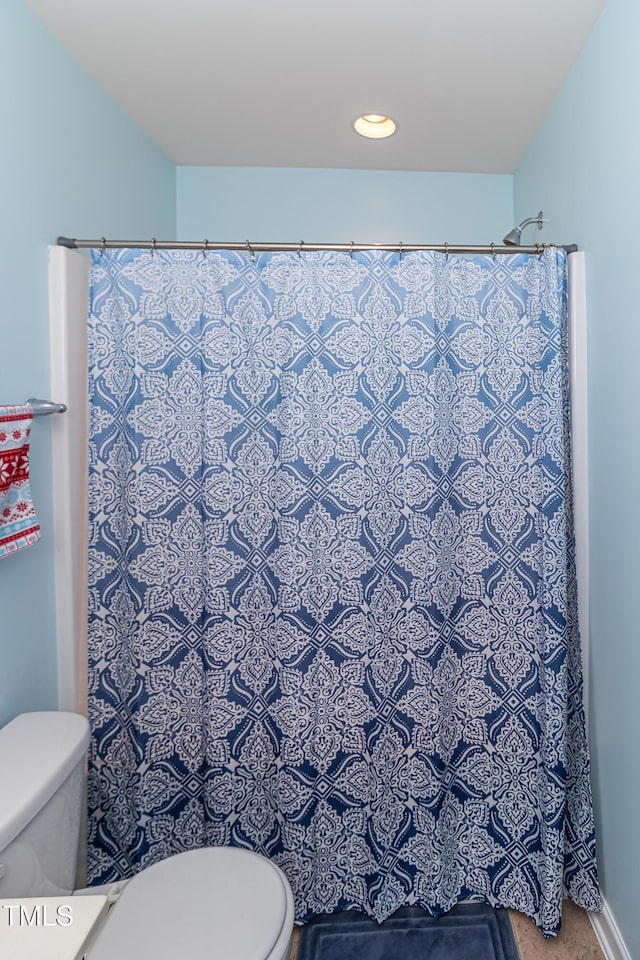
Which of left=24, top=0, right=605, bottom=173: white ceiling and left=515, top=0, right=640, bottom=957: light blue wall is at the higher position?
left=24, top=0, right=605, bottom=173: white ceiling

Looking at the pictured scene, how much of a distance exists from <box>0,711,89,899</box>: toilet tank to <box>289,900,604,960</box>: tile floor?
28.5 inches

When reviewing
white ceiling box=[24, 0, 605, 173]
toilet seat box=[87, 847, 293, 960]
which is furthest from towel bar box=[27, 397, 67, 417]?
toilet seat box=[87, 847, 293, 960]

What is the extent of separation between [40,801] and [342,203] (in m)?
2.29

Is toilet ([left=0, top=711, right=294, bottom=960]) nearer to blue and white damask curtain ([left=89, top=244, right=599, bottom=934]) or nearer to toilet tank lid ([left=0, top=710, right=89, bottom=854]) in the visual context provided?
toilet tank lid ([left=0, top=710, right=89, bottom=854])

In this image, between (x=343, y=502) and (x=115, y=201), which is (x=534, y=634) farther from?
(x=115, y=201)

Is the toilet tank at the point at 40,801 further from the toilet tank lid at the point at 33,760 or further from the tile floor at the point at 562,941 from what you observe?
the tile floor at the point at 562,941

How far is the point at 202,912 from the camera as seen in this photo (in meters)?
1.10

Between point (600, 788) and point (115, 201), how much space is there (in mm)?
2306

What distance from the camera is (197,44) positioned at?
1.52m

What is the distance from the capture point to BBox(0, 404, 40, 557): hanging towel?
46.2 inches

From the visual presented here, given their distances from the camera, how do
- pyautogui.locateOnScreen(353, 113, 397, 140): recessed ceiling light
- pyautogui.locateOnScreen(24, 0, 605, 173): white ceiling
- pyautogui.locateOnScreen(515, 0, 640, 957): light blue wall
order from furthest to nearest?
pyautogui.locateOnScreen(353, 113, 397, 140): recessed ceiling light → pyautogui.locateOnScreen(24, 0, 605, 173): white ceiling → pyautogui.locateOnScreen(515, 0, 640, 957): light blue wall

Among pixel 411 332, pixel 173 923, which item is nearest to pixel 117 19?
pixel 411 332

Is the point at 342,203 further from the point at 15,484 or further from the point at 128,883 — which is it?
the point at 128,883

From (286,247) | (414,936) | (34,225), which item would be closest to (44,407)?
(34,225)
